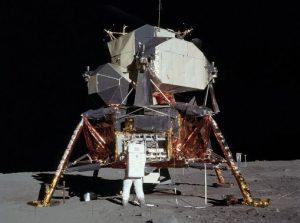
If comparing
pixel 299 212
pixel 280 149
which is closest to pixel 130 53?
pixel 299 212

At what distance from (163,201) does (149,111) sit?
86.8 inches

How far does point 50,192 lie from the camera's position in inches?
332

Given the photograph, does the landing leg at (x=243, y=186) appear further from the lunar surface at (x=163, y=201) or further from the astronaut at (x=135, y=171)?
the astronaut at (x=135, y=171)

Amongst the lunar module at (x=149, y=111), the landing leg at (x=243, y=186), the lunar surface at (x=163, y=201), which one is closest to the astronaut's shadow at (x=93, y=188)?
the lunar surface at (x=163, y=201)

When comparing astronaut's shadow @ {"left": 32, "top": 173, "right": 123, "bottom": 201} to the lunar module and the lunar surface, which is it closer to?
the lunar surface

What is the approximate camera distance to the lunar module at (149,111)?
8867mm

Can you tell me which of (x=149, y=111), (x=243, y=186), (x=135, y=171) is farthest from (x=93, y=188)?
(x=243, y=186)

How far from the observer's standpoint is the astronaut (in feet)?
26.0

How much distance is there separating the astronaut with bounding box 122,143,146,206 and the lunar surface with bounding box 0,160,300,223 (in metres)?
0.27

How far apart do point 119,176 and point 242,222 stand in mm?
10388

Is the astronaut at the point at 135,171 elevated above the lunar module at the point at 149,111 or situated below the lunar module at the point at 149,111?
below

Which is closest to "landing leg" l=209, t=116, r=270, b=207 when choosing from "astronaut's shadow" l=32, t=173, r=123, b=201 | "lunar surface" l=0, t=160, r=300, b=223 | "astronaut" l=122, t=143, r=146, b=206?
"lunar surface" l=0, t=160, r=300, b=223

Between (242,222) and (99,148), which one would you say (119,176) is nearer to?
(99,148)

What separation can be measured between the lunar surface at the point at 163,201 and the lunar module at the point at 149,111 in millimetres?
852
